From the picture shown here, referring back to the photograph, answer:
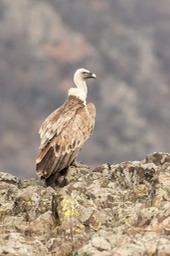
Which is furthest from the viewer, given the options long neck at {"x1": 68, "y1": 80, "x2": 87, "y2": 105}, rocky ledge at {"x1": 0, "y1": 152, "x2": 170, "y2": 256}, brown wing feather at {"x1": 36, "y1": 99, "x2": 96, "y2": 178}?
long neck at {"x1": 68, "y1": 80, "x2": 87, "y2": 105}

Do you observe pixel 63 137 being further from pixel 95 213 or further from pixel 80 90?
pixel 95 213

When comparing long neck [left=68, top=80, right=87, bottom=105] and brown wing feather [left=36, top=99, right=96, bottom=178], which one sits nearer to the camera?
brown wing feather [left=36, top=99, right=96, bottom=178]

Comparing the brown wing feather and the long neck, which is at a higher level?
the long neck

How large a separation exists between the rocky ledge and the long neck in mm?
3909

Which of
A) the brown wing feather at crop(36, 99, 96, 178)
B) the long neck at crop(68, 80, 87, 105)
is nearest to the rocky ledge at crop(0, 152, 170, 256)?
the brown wing feather at crop(36, 99, 96, 178)

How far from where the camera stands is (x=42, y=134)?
2234 cm

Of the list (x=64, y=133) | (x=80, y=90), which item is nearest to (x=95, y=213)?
(x=64, y=133)

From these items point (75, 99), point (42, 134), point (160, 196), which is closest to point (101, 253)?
point (160, 196)

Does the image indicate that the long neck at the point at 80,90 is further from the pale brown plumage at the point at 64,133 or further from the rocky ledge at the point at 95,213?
the rocky ledge at the point at 95,213

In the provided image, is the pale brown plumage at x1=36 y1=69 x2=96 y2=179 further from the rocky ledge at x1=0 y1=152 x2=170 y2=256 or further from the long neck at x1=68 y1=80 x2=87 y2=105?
the rocky ledge at x1=0 y1=152 x2=170 y2=256

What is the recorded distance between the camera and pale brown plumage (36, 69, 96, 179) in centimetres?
2177

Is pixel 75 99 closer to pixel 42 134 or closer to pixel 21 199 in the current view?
pixel 42 134

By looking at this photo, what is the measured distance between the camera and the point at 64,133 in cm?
2261

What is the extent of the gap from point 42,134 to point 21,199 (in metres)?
5.86
